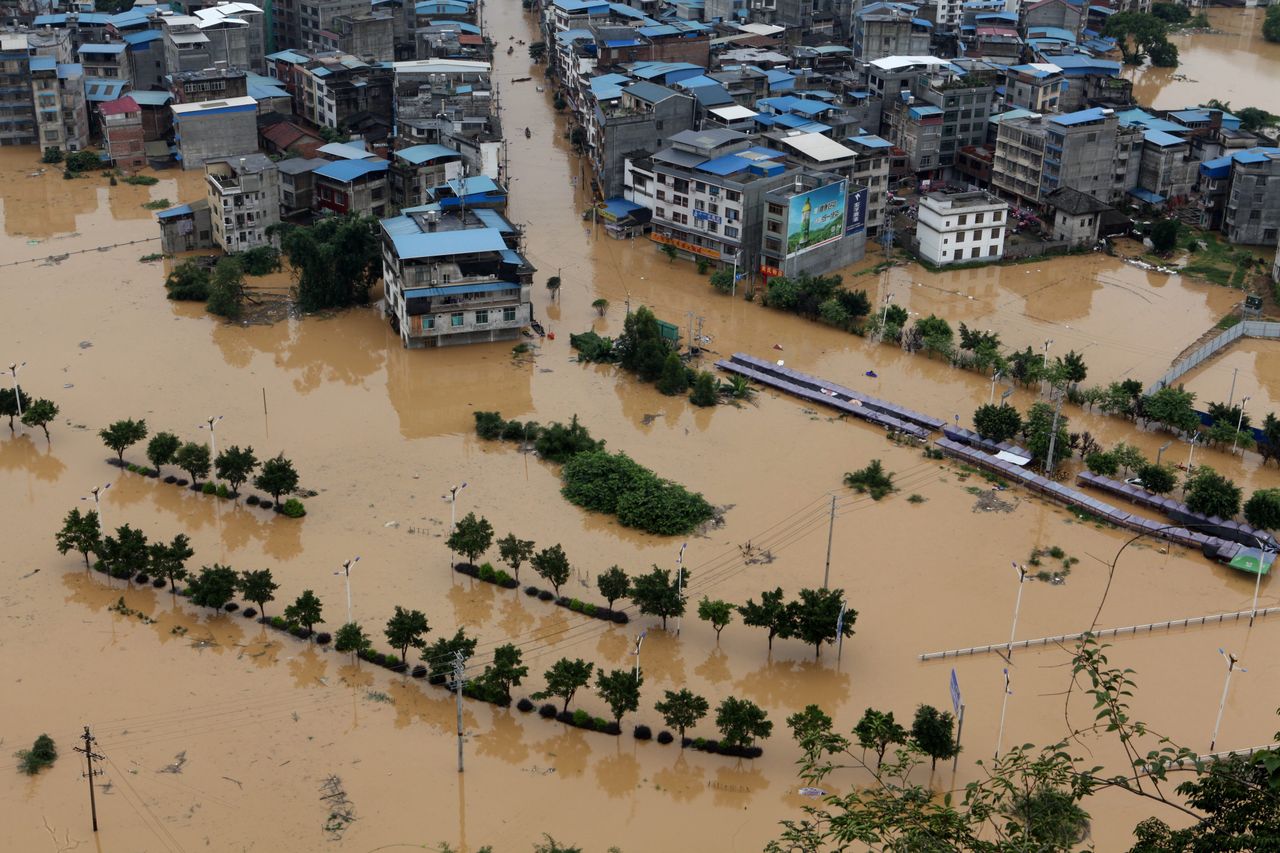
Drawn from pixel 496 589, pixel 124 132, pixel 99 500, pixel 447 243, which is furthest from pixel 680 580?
pixel 124 132

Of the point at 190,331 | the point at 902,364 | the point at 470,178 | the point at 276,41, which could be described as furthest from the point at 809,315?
the point at 276,41

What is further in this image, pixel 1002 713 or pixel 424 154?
pixel 424 154

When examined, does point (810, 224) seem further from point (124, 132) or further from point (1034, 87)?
point (124, 132)

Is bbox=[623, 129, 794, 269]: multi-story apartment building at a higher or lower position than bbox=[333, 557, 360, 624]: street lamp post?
higher

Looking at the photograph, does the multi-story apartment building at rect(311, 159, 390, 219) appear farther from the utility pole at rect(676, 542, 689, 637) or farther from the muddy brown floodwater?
the utility pole at rect(676, 542, 689, 637)

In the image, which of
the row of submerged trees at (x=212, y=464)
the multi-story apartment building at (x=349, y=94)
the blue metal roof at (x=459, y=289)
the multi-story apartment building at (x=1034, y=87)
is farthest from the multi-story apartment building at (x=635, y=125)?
the row of submerged trees at (x=212, y=464)

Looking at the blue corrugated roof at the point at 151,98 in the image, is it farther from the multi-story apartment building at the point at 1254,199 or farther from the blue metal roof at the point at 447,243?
the multi-story apartment building at the point at 1254,199

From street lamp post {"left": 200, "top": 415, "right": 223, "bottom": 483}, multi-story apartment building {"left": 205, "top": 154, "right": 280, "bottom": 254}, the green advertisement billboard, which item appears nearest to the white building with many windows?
the green advertisement billboard

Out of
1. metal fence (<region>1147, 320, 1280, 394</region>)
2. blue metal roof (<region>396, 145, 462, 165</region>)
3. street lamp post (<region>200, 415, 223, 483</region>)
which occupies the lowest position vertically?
street lamp post (<region>200, 415, 223, 483</region>)
